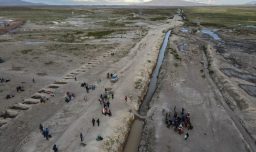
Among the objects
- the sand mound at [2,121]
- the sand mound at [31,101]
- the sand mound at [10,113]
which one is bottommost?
the sand mound at [2,121]

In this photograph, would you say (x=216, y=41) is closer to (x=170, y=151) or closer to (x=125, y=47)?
(x=125, y=47)

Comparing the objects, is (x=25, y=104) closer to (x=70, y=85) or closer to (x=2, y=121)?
(x=2, y=121)

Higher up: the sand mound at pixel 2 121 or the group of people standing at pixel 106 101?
the group of people standing at pixel 106 101

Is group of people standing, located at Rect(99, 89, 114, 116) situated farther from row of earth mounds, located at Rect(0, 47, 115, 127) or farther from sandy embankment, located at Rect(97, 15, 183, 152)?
row of earth mounds, located at Rect(0, 47, 115, 127)

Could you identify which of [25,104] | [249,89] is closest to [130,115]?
[25,104]

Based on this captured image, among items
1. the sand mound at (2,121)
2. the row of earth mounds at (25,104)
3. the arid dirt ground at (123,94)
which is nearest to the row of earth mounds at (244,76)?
the arid dirt ground at (123,94)

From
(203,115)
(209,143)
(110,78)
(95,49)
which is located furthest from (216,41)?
(209,143)

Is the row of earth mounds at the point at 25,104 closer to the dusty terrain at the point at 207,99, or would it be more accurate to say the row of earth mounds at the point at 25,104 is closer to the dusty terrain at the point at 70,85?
the dusty terrain at the point at 70,85

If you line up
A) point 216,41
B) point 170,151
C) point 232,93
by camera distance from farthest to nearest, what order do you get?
1. point 216,41
2. point 232,93
3. point 170,151
